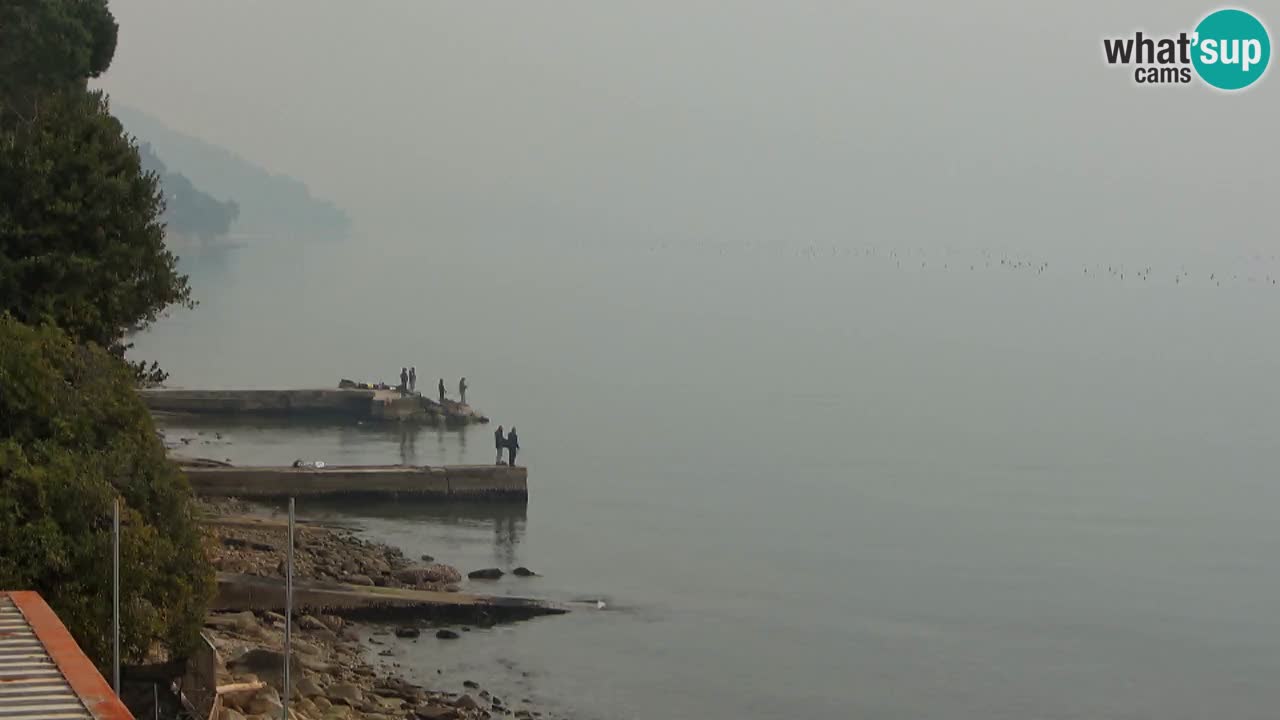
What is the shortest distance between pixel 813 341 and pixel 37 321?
283ft

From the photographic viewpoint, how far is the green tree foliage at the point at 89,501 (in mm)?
21188

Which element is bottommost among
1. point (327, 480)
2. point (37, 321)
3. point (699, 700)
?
point (699, 700)

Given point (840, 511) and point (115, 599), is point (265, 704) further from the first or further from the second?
point (840, 511)

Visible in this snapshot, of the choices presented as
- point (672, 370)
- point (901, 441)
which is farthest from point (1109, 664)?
point (672, 370)

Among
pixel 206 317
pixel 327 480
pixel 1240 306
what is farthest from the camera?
pixel 1240 306

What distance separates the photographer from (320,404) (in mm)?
67500

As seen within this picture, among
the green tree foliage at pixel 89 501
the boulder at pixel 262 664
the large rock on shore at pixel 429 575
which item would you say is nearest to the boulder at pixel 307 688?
the boulder at pixel 262 664

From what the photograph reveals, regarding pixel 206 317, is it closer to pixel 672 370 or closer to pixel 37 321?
pixel 672 370

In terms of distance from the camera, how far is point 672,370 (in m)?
93.8

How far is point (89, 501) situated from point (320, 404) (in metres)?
45.9

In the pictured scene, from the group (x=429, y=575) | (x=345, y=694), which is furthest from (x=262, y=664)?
(x=429, y=575)

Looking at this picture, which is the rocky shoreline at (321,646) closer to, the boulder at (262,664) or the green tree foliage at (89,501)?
the boulder at (262,664)

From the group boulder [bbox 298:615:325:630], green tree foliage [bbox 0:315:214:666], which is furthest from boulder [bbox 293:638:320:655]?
green tree foliage [bbox 0:315:214:666]

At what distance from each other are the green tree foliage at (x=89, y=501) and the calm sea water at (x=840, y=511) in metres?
8.81
